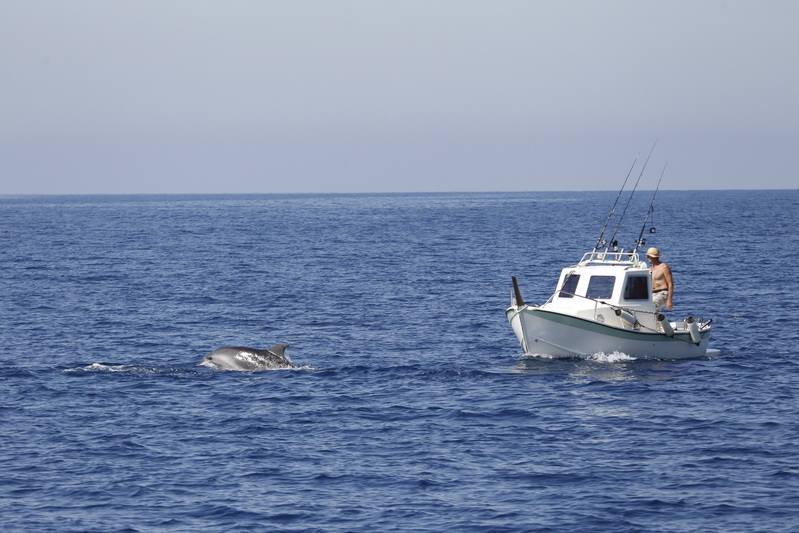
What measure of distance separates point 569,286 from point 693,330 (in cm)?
429

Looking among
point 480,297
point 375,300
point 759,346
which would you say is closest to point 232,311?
point 375,300

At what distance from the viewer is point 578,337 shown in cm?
3591

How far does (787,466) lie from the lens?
24.6 metres

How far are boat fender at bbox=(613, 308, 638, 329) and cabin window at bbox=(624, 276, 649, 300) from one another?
0.64 m

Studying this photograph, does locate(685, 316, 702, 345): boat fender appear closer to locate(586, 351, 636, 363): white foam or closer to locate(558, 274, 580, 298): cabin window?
locate(586, 351, 636, 363): white foam

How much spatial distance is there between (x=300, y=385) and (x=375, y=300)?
23942 mm

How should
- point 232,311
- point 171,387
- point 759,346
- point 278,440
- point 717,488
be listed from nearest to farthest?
point 717,488
point 278,440
point 171,387
point 759,346
point 232,311

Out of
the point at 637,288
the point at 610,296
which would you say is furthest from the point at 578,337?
the point at 637,288

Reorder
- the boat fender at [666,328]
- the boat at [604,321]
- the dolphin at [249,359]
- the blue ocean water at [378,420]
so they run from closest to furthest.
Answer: the blue ocean water at [378,420] < the dolphin at [249,359] < the boat at [604,321] < the boat fender at [666,328]

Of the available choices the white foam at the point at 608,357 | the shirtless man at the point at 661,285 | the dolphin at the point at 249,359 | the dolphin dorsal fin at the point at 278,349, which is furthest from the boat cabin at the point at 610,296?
the dolphin at the point at 249,359

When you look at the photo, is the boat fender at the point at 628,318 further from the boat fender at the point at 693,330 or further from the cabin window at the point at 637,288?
the boat fender at the point at 693,330

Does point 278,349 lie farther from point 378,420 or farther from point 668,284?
point 668,284

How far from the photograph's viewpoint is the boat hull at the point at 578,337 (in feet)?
117

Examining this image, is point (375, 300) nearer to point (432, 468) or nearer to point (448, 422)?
point (448, 422)
